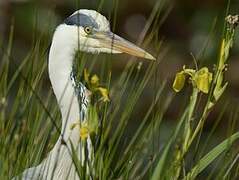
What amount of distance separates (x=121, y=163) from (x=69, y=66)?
0.72 meters

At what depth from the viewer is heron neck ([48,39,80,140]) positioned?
314cm

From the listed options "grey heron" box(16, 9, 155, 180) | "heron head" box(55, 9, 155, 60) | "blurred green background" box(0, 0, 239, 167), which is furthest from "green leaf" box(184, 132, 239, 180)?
"blurred green background" box(0, 0, 239, 167)

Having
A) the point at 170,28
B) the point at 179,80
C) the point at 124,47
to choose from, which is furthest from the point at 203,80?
the point at 170,28

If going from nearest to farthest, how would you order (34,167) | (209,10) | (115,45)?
(34,167) → (115,45) → (209,10)

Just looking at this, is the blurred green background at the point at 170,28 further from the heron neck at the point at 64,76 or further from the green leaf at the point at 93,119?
the green leaf at the point at 93,119

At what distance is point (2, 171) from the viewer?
2.50 metres

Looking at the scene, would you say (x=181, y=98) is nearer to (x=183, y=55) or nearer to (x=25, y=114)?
(x=183, y=55)

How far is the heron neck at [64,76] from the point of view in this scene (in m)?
3.14

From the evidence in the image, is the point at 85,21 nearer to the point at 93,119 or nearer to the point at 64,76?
the point at 64,76

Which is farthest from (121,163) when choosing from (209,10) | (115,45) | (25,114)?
(209,10)

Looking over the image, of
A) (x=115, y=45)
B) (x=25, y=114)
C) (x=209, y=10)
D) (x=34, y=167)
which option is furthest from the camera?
(x=209, y=10)

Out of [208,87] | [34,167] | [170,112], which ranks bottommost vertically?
[170,112]

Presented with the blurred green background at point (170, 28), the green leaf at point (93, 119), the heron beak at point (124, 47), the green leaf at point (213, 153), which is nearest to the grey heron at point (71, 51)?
the heron beak at point (124, 47)

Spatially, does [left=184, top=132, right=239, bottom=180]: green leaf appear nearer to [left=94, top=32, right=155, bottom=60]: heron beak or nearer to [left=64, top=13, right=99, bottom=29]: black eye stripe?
[left=94, top=32, right=155, bottom=60]: heron beak
